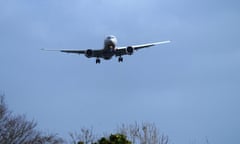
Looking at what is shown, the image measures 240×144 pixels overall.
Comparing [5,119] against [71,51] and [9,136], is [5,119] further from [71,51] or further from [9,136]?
[71,51]

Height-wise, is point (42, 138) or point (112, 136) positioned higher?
point (42, 138)

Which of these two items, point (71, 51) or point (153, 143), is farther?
point (71, 51)

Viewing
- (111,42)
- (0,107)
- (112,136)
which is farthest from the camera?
(111,42)

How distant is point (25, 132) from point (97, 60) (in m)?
27.8

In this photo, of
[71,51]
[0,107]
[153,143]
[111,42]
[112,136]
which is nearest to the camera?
[112,136]

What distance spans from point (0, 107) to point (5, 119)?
1016mm

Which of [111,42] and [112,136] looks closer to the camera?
[112,136]

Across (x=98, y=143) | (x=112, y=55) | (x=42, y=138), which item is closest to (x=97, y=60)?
(x=112, y=55)

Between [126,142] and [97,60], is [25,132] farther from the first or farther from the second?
[97,60]

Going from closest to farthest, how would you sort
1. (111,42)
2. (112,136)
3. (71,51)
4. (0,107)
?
(112,136), (0,107), (111,42), (71,51)

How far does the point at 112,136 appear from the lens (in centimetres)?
2489

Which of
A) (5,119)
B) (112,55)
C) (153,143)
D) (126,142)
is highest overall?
(112,55)

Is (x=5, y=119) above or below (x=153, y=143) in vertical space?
above

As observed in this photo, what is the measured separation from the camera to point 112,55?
6191 centimetres
